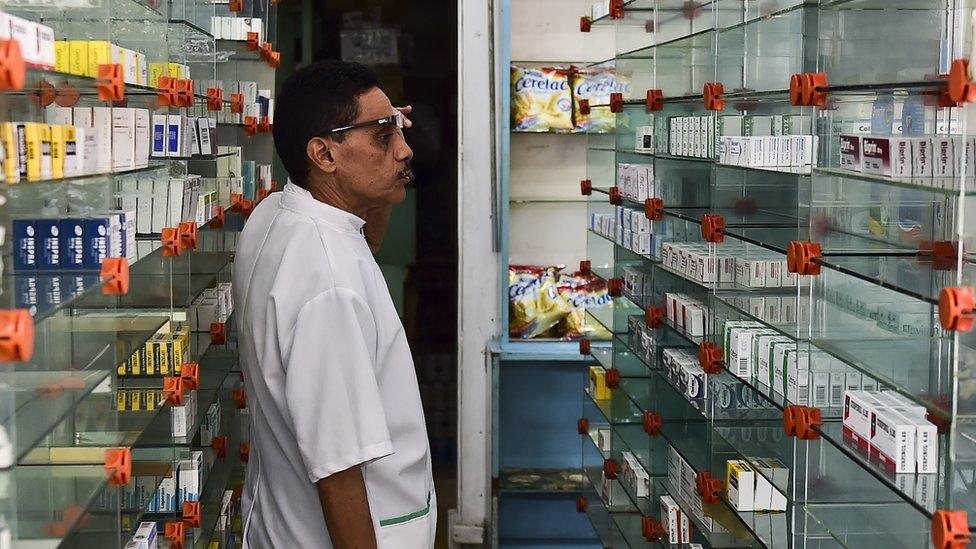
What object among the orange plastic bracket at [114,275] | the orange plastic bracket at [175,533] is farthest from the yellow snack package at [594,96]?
the orange plastic bracket at [114,275]

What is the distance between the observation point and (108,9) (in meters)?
2.40

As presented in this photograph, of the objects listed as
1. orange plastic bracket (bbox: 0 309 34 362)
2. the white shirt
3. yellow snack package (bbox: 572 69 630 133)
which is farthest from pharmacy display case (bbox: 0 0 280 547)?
yellow snack package (bbox: 572 69 630 133)

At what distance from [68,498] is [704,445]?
1802 millimetres

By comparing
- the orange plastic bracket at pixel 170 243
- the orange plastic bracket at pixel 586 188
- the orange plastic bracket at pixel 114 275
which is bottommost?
the orange plastic bracket at pixel 114 275

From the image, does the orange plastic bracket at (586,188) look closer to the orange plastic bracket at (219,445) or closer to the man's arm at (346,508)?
the orange plastic bracket at (219,445)

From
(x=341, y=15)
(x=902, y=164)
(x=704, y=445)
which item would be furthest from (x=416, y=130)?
(x=902, y=164)

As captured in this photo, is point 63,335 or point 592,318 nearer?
point 63,335

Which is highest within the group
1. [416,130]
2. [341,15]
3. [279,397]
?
[341,15]

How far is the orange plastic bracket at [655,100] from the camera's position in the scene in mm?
3684

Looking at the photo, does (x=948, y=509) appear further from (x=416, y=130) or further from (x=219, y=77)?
(x=416, y=130)

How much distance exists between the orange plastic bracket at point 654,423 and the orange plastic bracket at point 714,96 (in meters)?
1.10

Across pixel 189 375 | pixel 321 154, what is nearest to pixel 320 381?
pixel 321 154

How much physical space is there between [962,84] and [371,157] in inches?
47.9

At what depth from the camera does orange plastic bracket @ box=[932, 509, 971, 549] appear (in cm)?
185
